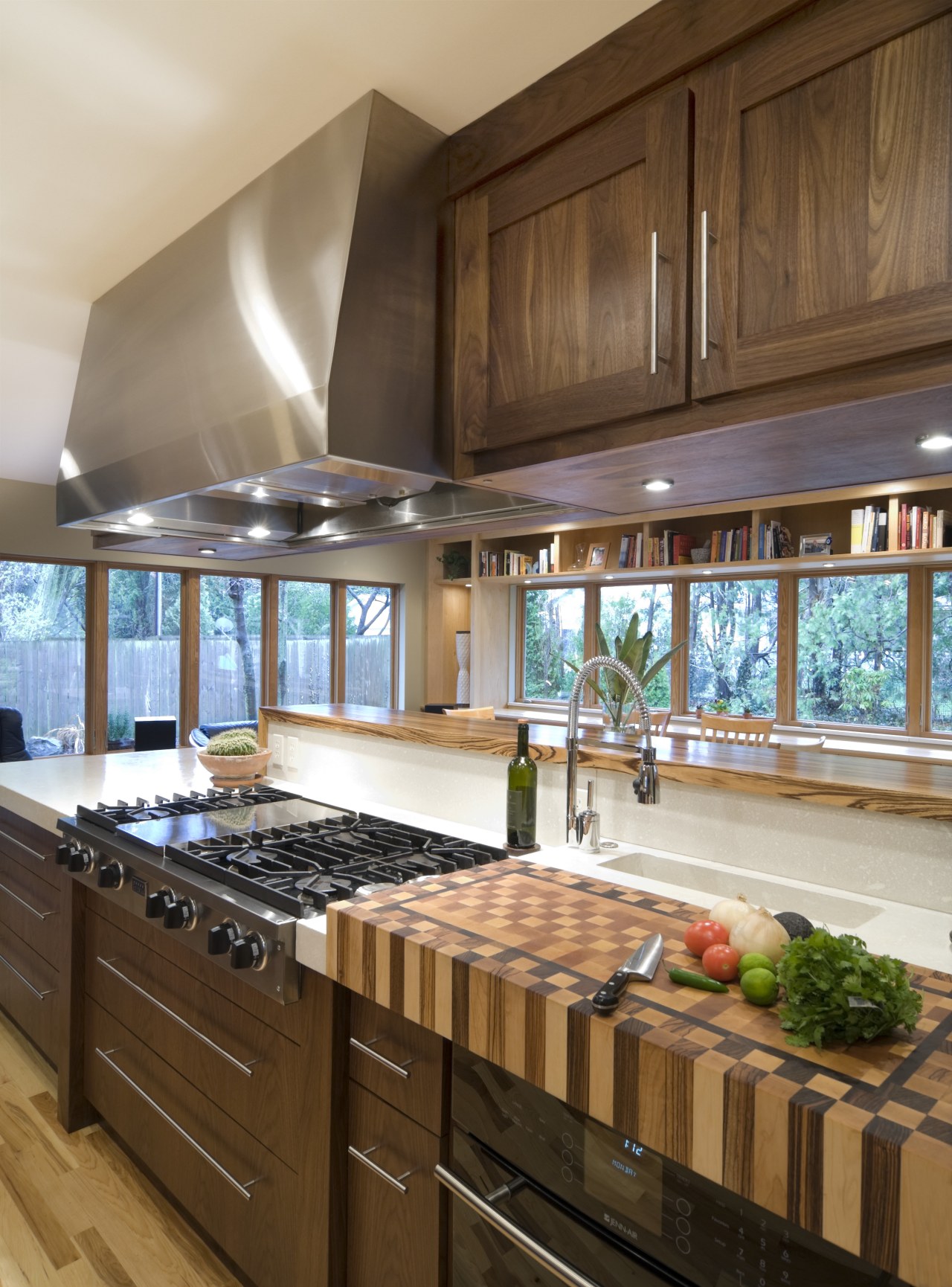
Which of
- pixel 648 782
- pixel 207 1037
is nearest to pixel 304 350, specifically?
pixel 648 782

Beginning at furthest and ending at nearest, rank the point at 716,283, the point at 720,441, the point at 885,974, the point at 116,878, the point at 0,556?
1. the point at 0,556
2. the point at 116,878
3. the point at 720,441
4. the point at 716,283
5. the point at 885,974

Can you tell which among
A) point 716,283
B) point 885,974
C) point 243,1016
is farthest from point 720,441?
point 243,1016

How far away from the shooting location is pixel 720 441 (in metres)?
1.44

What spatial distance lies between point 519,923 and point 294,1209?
2.49 ft

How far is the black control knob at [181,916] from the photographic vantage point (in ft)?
5.58

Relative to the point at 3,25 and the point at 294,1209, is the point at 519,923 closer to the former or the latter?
the point at 294,1209

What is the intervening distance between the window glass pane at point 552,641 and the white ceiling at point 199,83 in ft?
15.7

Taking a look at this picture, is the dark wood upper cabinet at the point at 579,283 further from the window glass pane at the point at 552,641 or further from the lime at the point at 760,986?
the window glass pane at the point at 552,641

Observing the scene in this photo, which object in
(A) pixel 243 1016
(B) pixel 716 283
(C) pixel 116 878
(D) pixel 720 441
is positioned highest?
(B) pixel 716 283

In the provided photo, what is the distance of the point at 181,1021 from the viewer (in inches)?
74.4

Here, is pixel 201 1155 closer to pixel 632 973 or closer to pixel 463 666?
pixel 632 973

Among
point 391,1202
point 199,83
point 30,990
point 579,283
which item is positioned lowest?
point 30,990

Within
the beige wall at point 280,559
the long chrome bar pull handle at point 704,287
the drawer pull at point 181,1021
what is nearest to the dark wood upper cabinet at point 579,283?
the long chrome bar pull handle at point 704,287

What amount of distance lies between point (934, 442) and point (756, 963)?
934 mm
